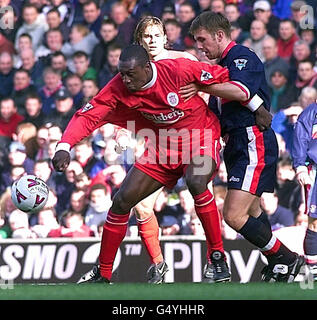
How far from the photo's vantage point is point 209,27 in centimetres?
771

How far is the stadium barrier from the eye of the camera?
9.82m

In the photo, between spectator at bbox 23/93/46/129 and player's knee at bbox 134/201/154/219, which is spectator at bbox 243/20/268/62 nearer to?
spectator at bbox 23/93/46/129

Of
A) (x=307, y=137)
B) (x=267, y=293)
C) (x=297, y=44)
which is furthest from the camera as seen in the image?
(x=297, y=44)

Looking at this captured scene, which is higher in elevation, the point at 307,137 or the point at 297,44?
the point at 297,44

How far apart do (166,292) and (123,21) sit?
6381 mm

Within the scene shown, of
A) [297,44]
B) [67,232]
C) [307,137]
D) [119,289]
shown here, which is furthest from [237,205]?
[297,44]

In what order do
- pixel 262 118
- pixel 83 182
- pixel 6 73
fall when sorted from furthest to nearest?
pixel 6 73 → pixel 83 182 → pixel 262 118

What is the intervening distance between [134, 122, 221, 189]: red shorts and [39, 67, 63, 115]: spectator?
162 inches

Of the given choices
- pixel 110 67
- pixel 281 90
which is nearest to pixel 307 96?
pixel 281 90

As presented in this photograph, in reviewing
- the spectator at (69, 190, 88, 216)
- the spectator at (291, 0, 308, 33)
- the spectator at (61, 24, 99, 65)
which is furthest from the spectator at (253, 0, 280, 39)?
the spectator at (69, 190, 88, 216)

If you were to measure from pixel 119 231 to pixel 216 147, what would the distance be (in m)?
0.95

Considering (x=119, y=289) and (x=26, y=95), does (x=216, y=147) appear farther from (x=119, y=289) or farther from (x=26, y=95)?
(x=26, y=95)

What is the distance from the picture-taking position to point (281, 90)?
11.4m

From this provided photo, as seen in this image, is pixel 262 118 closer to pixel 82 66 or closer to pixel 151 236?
pixel 151 236
